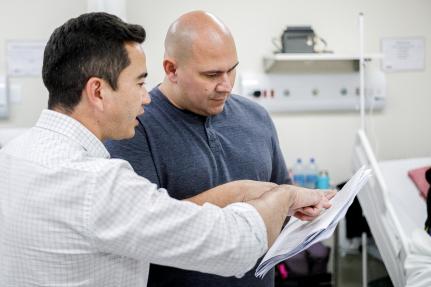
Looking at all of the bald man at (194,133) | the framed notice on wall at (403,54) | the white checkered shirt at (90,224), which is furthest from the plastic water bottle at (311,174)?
the white checkered shirt at (90,224)

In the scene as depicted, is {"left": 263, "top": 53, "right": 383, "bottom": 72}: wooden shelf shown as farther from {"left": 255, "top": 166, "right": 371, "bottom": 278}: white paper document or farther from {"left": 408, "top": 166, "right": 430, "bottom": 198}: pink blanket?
{"left": 255, "top": 166, "right": 371, "bottom": 278}: white paper document

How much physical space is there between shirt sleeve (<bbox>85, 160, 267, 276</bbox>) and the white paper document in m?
0.20

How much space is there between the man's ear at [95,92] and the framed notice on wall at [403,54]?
2581 mm

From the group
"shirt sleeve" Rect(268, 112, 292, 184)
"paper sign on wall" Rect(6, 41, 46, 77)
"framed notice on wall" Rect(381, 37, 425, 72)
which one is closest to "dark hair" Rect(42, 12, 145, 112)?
"shirt sleeve" Rect(268, 112, 292, 184)

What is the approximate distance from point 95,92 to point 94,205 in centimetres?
25

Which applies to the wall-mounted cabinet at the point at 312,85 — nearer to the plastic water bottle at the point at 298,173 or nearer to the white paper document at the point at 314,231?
the plastic water bottle at the point at 298,173

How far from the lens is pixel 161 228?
2.88 feet

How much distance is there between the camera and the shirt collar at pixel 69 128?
3.11 ft

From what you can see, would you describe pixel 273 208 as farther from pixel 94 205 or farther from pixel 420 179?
pixel 420 179

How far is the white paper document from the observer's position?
1.09m

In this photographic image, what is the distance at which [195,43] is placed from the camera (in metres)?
1.38

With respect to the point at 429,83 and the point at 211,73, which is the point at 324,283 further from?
the point at 211,73

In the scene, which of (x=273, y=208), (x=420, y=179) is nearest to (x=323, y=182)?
(x=420, y=179)

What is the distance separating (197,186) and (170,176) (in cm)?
8
